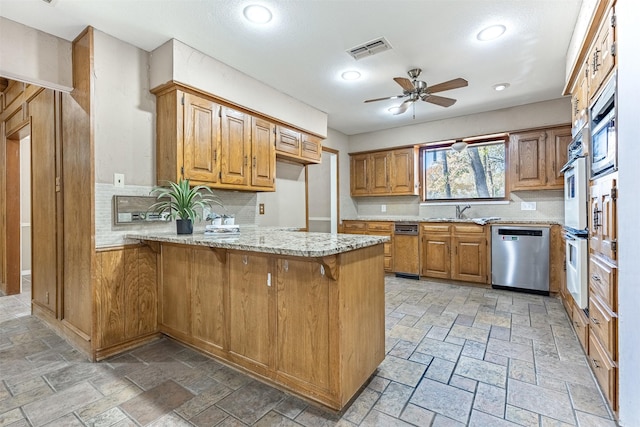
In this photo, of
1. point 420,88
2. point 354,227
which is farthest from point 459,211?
point 420,88

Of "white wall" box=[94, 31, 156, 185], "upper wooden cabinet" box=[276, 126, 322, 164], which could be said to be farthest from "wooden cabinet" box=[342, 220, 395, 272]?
"white wall" box=[94, 31, 156, 185]

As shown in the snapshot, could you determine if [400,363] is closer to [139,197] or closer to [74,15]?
[139,197]

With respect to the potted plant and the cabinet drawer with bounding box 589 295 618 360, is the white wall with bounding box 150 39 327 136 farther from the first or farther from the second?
the cabinet drawer with bounding box 589 295 618 360

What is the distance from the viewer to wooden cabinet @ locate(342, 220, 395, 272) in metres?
4.99

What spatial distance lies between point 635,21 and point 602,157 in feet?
2.62

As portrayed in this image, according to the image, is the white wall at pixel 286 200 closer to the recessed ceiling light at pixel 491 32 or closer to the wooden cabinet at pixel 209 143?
the wooden cabinet at pixel 209 143

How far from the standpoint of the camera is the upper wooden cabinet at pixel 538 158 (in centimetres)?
402

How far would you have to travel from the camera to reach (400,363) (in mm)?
2191

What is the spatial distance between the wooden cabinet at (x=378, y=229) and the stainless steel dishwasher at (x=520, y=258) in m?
1.46

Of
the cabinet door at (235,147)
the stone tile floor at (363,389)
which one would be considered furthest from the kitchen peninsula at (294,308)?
the cabinet door at (235,147)

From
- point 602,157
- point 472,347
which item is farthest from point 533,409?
point 602,157

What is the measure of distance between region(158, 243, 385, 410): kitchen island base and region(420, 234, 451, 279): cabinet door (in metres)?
2.84

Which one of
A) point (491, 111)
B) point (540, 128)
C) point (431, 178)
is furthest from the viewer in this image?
point (431, 178)

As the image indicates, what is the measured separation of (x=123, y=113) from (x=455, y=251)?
4.32m
